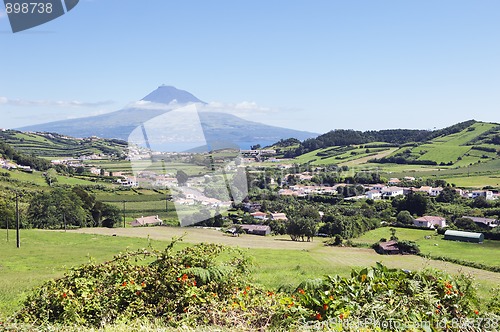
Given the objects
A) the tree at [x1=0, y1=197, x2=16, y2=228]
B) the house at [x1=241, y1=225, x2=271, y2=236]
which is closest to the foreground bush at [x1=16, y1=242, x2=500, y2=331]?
the tree at [x1=0, y1=197, x2=16, y2=228]

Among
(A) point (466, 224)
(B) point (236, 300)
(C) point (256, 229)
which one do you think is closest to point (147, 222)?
(C) point (256, 229)

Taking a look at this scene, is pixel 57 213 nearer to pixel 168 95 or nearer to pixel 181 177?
pixel 181 177

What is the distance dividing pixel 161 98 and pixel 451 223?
145 feet

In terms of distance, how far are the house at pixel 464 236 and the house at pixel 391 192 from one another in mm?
25666

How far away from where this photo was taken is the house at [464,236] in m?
34.9

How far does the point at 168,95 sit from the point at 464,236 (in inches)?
1330

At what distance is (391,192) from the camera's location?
63469 mm

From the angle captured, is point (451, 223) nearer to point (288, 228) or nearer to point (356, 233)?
point (356, 233)

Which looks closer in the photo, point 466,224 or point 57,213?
point 57,213

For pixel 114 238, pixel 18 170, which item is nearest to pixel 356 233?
pixel 114 238

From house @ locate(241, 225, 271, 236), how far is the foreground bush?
32951 millimetres

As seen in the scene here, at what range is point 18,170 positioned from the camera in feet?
214

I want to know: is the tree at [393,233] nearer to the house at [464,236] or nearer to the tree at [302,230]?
the house at [464,236]

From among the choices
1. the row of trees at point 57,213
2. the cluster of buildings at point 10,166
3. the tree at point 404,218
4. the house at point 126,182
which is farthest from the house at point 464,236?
the cluster of buildings at point 10,166
